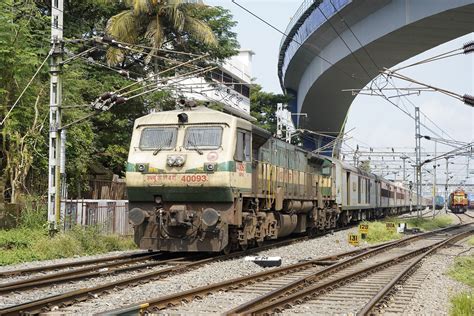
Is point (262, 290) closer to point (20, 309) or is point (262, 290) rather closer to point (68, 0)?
point (20, 309)

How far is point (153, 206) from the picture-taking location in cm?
1477

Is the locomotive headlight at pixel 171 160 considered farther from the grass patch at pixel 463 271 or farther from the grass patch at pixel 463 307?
the grass patch at pixel 463 307

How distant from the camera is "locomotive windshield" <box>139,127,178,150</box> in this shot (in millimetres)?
14836

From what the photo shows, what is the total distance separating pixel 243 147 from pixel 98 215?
7154mm

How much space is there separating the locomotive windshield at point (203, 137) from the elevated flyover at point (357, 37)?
32.3 ft

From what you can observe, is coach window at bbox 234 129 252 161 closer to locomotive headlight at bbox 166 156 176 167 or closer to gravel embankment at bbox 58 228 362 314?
locomotive headlight at bbox 166 156 176 167

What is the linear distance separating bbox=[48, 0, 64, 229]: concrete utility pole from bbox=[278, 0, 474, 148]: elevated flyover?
10.7 meters

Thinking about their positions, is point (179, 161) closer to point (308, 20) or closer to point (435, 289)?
point (435, 289)

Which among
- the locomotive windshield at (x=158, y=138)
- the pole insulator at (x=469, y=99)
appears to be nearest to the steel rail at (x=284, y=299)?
the locomotive windshield at (x=158, y=138)

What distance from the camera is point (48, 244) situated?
15.9 m

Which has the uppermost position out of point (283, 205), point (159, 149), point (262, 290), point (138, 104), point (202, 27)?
point (202, 27)

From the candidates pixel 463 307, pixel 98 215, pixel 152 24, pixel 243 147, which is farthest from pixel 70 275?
pixel 152 24

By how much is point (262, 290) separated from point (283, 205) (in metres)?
8.74

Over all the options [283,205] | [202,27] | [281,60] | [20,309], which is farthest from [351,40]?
[20,309]
